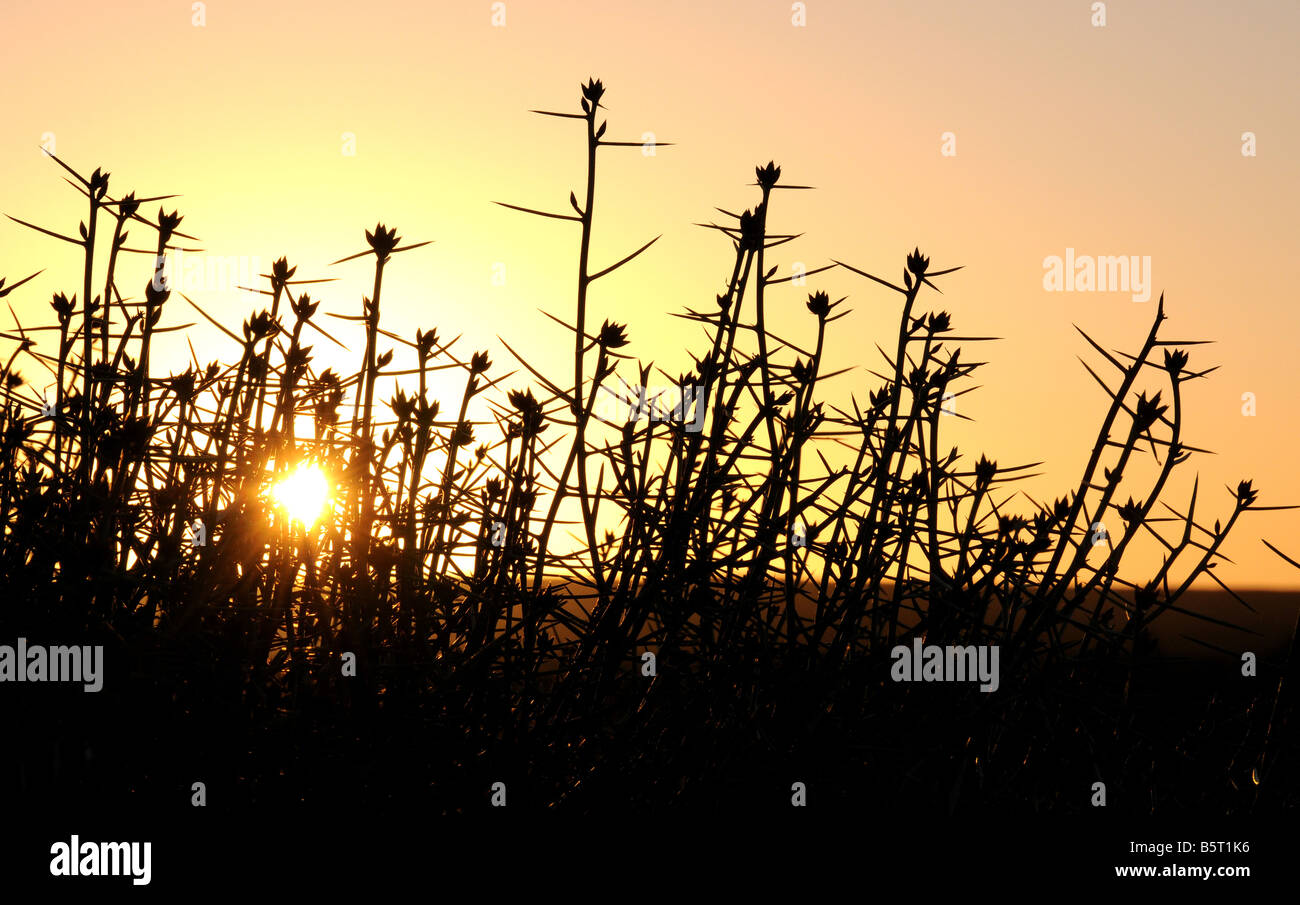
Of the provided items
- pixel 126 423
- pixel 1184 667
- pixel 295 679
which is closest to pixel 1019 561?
pixel 1184 667

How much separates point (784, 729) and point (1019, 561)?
567 mm

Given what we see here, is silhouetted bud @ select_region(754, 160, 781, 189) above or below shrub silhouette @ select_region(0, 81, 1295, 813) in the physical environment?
above

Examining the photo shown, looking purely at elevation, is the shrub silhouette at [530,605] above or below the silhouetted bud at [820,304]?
below

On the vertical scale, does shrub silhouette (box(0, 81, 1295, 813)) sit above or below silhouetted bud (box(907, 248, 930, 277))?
below

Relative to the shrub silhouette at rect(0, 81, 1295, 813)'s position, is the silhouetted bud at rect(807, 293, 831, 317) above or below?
above

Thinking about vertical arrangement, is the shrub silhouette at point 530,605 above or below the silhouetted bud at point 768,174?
below

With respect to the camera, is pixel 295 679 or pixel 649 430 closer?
pixel 295 679

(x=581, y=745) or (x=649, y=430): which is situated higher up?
(x=649, y=430)
